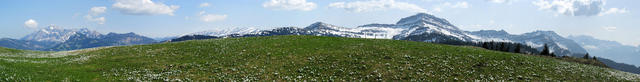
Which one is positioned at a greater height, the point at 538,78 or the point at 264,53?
the point at 264,53

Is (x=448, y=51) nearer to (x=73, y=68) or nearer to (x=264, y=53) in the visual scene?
(x=264, y=53)

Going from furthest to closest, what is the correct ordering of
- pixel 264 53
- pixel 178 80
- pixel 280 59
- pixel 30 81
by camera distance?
1. pixel 264 53
2. pixel 280 59
3. pixel 178 80
4. pixel 30 81

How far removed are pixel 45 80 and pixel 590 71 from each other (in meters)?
48.3

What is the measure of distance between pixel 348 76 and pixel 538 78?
656 inches

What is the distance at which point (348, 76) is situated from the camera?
23.9 meters

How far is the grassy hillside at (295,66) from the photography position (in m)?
23.5

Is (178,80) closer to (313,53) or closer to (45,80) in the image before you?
(45,80)

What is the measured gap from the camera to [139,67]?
26547mm

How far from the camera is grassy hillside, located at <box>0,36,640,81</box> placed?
23.5m

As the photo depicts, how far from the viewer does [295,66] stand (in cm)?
2680

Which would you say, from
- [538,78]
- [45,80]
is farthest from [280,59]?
[538,78]

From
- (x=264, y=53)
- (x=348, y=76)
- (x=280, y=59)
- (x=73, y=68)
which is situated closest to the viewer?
(x=348, y=76)

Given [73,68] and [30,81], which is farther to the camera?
[73,68]

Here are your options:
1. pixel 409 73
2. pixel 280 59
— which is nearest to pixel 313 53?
pixel 280 59
